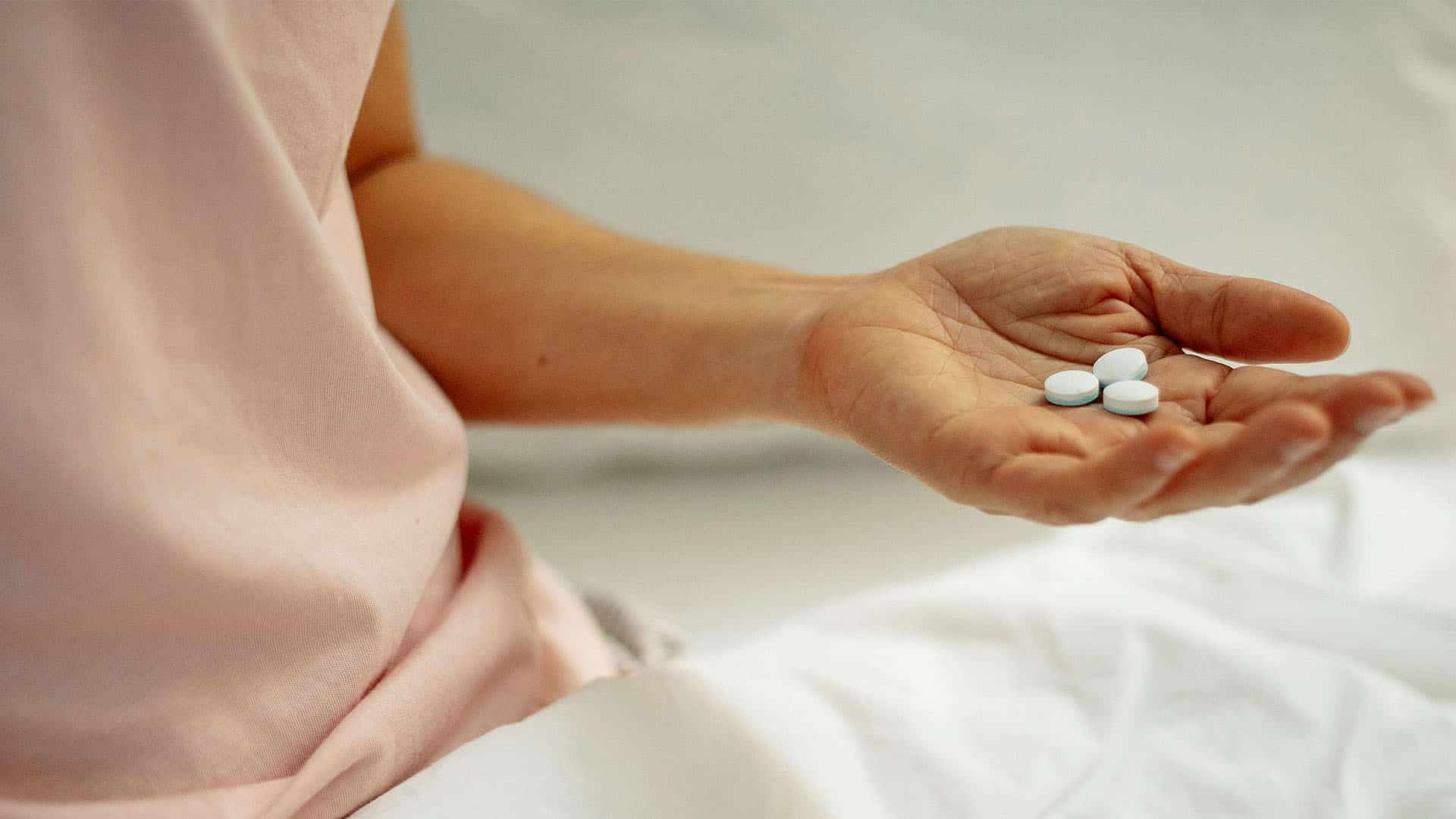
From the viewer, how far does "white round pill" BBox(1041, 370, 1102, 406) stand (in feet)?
1.56

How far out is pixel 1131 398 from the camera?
0.47 meters

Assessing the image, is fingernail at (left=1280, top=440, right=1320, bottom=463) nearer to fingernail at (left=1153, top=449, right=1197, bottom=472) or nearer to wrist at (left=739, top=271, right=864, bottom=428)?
fingernail at (left=1153, top=449, right=1197, bottom=472)

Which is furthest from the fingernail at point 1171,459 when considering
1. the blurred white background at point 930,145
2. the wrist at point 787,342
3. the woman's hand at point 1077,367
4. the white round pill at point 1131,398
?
the blurred white background at point 930,145

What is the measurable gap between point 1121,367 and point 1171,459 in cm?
14

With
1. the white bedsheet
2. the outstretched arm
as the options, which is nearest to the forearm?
the outstretched arm

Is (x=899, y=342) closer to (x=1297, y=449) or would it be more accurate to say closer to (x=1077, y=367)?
(x=1077, y=367)

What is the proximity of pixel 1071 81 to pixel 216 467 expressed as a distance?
2.22ft

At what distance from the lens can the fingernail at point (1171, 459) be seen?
1.18 feet

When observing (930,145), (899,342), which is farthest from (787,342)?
(930,145)

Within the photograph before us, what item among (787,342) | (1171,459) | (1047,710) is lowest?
(1047,710)

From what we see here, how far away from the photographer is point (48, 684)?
1.42 ft

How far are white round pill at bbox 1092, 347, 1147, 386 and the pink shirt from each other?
30 centimetres

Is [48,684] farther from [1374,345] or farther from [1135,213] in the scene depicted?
[1374,345]

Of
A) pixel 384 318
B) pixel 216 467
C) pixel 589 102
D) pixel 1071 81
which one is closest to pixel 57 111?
pixel 216 467
